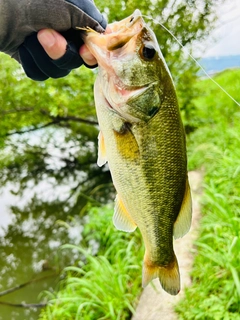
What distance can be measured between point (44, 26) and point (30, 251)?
249 inches

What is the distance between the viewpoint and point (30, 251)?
730cm

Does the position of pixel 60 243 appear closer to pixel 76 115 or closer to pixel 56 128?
pixel 76 115

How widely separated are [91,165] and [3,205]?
268 centimetres

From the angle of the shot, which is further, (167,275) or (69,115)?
(69,115)

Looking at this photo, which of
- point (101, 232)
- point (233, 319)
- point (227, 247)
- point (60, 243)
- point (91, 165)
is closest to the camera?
point (233, 319)

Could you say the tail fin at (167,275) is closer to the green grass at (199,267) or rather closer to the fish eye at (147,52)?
the fish eye at (147,52)

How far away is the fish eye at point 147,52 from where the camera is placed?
153 cm

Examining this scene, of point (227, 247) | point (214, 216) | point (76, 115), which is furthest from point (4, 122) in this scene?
point (227, 247)

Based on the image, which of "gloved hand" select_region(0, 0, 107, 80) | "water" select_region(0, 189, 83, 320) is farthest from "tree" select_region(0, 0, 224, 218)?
"gloved hand" select_region(0, 0, 107, 80)

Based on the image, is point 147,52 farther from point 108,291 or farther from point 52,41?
point 108,291

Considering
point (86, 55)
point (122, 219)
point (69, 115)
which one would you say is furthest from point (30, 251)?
point (86, 55)

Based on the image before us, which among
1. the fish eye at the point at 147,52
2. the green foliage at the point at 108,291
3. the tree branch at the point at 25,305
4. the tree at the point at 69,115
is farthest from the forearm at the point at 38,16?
the tree at the point at 69,115

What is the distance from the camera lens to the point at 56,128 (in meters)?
11.4

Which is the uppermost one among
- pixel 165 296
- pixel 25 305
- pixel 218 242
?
pixel 218 242
